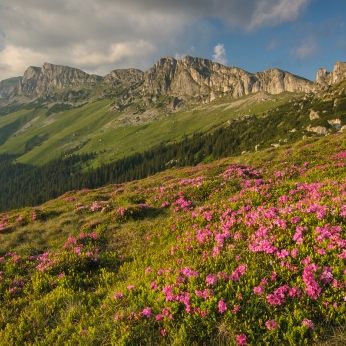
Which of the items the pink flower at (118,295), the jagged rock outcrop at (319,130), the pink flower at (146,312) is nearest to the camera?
the pink flower at (146,312)

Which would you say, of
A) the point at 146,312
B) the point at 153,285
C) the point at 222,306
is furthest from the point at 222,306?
the point at 153,285

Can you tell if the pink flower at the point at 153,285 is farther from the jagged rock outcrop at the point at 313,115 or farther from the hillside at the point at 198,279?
the jagged rock outcrop at the point at 313,115

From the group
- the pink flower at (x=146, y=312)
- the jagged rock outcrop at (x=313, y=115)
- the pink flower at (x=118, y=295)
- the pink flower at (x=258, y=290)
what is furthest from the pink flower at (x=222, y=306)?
the jagged rock outcrop at (x=313, y=115)

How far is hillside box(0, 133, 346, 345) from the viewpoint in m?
5.29

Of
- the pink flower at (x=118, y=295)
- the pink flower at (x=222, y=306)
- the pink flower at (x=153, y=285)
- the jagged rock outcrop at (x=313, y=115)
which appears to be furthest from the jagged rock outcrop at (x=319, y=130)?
the pink flower at (x=118, y=295)

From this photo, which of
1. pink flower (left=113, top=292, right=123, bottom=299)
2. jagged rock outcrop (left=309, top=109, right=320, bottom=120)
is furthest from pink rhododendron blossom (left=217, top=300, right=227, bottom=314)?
jagged rock outcrop (left=309, top=109, right=320, bottom=120)

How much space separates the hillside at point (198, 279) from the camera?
5293 mm

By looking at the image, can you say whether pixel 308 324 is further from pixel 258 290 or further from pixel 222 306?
pixel 222 306

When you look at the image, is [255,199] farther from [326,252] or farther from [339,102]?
[339,102]

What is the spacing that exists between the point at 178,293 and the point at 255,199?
21.4ft

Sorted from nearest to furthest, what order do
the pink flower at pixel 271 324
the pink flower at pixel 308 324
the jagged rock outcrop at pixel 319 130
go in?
the pink flower at pixel 308 324 → the pink flower at pixel 271 324 → the jagged rock outcrop at pixel 319 130

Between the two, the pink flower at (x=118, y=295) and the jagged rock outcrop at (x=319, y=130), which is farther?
the jagged rock outcrop at (x=319, y=130)

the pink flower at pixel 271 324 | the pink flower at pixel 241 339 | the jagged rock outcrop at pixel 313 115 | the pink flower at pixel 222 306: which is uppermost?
the jagged rock outcrop at pixel 313 115

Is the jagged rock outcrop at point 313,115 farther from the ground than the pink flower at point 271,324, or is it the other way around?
the jagged rock outcrop at point 313,115
